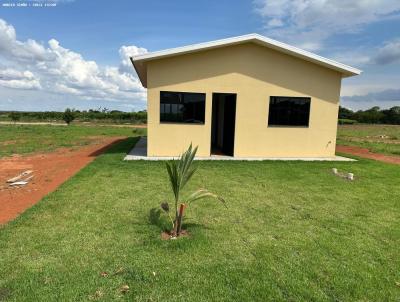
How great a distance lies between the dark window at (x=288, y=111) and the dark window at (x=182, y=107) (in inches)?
118

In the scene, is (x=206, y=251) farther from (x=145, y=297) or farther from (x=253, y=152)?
(x=253, y=152)

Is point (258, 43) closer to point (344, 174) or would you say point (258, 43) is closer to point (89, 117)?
point (344, 174)

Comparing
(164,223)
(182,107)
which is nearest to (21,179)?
(164,223)

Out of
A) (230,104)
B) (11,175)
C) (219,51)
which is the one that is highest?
(219,51)

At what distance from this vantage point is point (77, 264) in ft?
12.3

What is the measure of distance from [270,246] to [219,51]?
921 cm

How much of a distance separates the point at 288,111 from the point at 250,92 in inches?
75.2

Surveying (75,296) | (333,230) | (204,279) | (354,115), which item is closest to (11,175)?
(75,296)

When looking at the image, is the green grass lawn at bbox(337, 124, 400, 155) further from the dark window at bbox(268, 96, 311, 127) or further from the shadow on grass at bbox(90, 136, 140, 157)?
the shadow on grass at bbox(90, 136, 140, 157)

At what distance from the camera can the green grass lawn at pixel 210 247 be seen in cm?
331

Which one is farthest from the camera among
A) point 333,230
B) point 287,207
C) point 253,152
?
point 253,152

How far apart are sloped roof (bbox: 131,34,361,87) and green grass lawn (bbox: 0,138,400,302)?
5449 mm

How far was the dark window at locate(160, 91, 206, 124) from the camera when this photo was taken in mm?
11898

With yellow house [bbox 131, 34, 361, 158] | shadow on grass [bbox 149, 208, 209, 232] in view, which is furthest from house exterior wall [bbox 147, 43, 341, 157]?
shadow on grass [bbox 149, 208, 209, 232]
